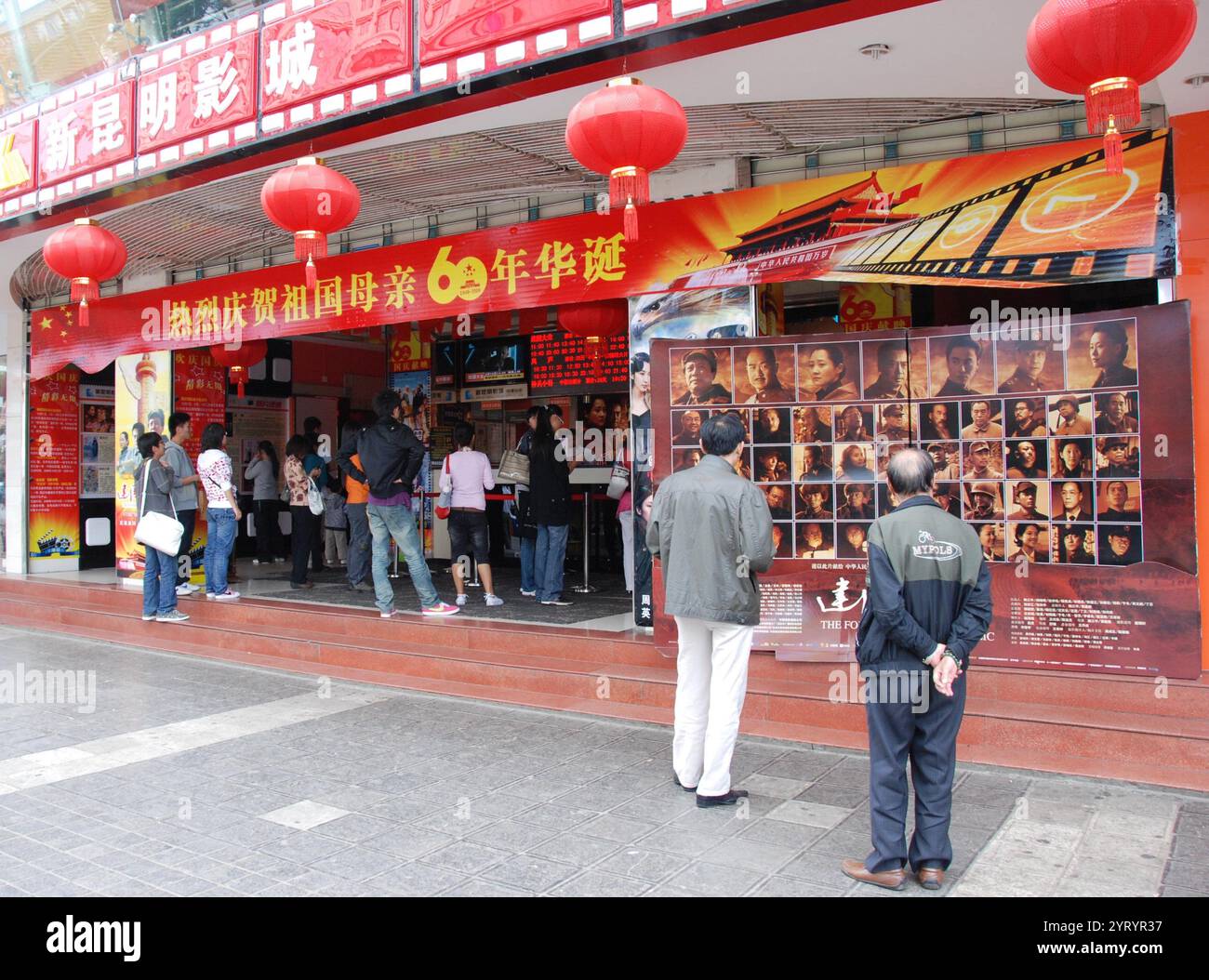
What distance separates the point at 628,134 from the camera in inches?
157

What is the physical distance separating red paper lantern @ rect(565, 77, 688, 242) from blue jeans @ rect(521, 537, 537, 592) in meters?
4.80

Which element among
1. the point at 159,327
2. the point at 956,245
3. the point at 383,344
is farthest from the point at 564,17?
the point at 383,344

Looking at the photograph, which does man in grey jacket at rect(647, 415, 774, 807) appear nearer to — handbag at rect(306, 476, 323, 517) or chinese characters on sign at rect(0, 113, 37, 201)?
handbag at rect(306, 476, 323, 517)

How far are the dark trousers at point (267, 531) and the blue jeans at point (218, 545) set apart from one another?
254 cm

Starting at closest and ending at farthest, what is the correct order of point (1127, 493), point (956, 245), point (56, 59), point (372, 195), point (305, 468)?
point (1127, 493)
point (956, 245)
point (372, 195)
point (56, 59)
point (305, 468)

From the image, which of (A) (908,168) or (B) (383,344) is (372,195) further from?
(B) (383,344)

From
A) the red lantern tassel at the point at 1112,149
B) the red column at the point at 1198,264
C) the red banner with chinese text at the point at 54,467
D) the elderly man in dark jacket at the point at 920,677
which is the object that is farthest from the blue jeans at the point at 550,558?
the red banner with chinese text at the point at 54,467

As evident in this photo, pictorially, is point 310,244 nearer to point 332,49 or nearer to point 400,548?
point 332,49

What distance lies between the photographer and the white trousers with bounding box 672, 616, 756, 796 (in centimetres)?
387

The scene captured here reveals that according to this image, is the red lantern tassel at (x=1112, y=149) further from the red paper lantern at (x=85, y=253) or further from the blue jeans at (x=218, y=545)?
the blue jeans at (x=218, y=545)

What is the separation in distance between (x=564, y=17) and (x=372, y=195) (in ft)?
10.2

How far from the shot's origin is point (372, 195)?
748 cm

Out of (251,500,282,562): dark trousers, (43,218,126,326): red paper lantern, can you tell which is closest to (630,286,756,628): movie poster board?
(43,218,126,326): red paper lantern

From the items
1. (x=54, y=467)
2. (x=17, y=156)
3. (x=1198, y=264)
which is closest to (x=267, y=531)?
(x=54, y=467)
